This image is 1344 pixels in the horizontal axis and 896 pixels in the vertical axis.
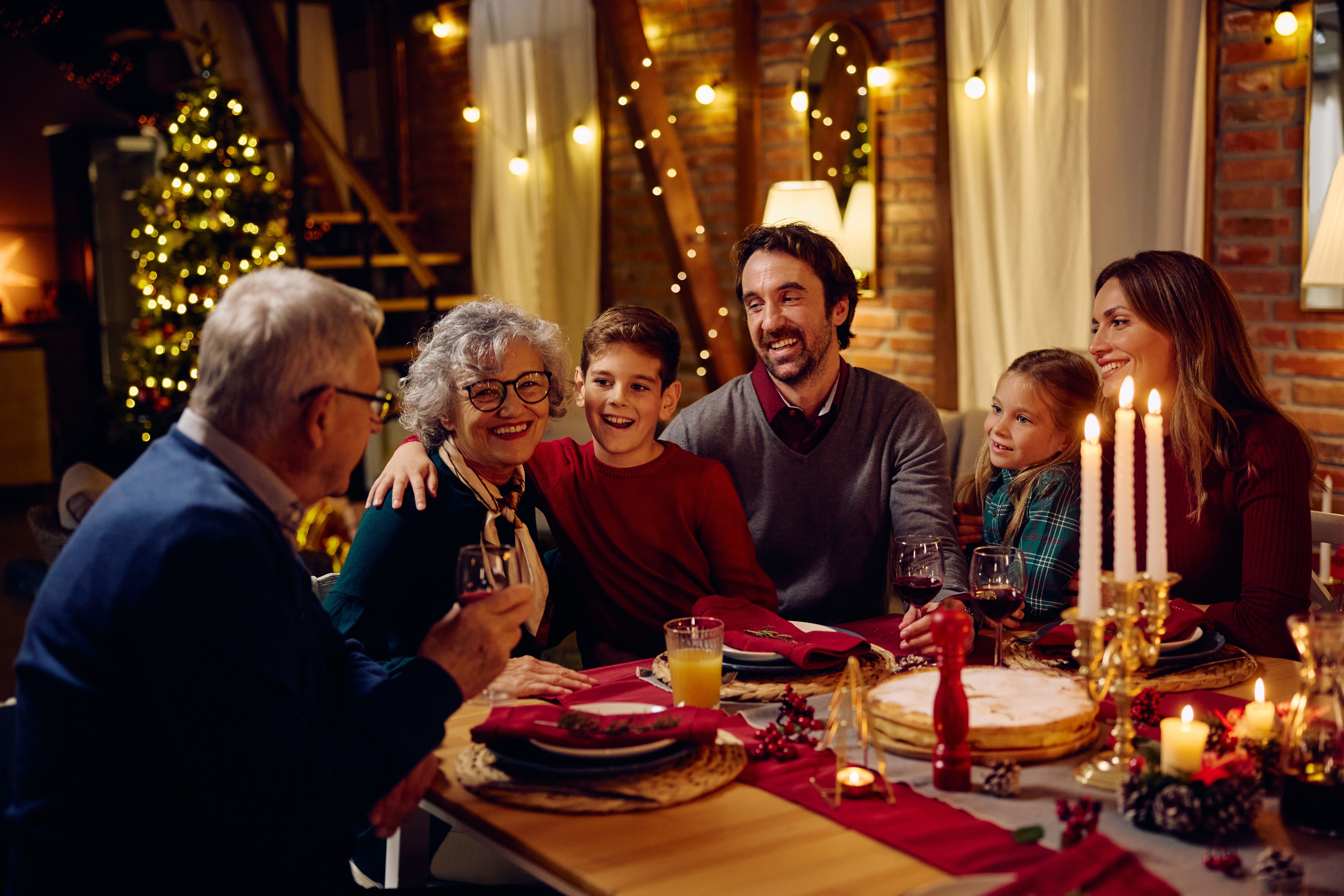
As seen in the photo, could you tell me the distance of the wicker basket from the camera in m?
3.63

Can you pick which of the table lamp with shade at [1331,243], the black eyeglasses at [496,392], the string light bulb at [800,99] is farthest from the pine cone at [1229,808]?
the string light bulb at [800,99]

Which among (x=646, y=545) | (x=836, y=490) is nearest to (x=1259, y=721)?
(x=646, y=545)

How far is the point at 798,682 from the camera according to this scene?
5.31ft

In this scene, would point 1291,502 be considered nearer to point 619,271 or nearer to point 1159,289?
point 1159,289

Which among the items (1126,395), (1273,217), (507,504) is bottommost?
(507,504)

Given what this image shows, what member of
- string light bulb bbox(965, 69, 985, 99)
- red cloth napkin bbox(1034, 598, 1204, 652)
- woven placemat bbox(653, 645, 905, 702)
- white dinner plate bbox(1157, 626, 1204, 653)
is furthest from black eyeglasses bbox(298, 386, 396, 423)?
string light bulb bbox(965, 69, 985, 99)

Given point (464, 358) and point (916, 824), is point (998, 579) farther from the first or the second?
point (464, 358)

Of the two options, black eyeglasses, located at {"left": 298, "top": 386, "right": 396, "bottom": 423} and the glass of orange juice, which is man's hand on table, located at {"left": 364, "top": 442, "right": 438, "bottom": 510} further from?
the glass of orange juice

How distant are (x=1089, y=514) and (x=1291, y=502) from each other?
971mm

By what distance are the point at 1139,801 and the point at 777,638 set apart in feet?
1.89

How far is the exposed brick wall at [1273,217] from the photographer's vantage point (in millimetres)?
3422

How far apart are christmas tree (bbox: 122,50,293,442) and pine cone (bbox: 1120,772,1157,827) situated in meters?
5.68

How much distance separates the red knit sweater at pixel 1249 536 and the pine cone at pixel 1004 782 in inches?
29.6

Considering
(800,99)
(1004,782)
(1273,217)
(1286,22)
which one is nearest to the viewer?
(1004,782)
